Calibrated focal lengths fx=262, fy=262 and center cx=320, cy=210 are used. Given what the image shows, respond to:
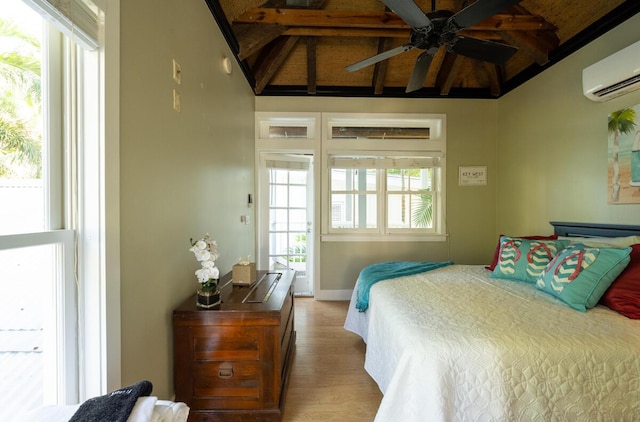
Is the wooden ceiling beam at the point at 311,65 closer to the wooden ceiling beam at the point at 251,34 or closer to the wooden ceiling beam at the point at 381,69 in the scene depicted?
the wooden ceiling beam at the point at 251,34

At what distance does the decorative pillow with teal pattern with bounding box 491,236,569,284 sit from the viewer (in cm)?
198

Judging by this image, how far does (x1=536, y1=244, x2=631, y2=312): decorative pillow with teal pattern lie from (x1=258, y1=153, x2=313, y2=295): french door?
2661 millimetres

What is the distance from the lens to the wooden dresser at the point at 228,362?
141 cm

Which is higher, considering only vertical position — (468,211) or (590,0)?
(590,0)

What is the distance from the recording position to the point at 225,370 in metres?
1.43

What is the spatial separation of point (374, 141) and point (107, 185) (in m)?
3.16

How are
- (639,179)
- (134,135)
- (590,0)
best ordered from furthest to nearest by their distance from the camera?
(590,0) < (639,179) < (134,135)

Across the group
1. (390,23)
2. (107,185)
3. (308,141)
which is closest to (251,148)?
(308,141)

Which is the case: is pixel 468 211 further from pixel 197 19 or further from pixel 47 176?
pixel 47 176

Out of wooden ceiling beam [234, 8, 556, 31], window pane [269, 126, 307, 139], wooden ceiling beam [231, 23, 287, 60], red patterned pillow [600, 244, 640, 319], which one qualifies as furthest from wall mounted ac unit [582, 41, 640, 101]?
window pane [269, 126, 307, 139]

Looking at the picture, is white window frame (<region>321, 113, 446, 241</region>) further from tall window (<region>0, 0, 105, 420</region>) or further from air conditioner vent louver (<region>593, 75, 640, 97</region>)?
tall window (<region>0, 0, 105, 420</region>)

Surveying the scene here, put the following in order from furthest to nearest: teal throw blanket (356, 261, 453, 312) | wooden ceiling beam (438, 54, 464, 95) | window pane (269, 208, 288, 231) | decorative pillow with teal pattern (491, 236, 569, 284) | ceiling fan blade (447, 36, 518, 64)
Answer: window pane (269, 208, 288, 231), wooden ceiling beam (438, 54, 464, 95), teal throw blanket (356, 261, 453, 312), decorative pillow with teal pattern (491, 236, 569, 284), ceiling fan blade (447, 36, 518, 64)

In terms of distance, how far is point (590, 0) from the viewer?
2.28 metres

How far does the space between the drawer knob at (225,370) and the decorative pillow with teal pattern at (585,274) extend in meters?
1.97
